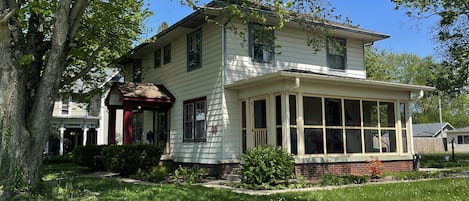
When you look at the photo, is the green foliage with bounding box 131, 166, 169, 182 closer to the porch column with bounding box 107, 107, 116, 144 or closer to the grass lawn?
the grass lawn

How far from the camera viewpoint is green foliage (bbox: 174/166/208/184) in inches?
496

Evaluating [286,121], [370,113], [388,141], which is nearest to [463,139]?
[388,141]

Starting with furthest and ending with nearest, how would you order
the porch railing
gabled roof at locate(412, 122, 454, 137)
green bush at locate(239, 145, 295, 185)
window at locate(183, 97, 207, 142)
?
gabled roof at locate(412, 122, 454, 137), window at locate(183, 97, 207, 142), the porch railing, green bush at locate(239, 145, 295, 185)

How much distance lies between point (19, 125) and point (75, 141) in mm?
27803

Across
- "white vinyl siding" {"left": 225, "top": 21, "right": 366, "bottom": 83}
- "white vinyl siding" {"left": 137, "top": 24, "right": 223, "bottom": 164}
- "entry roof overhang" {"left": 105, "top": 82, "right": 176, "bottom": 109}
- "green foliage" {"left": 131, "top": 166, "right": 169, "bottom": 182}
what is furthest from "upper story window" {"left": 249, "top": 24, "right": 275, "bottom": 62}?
"green foliage" {"left": 131, "top": 166, "right": 169, "bottom": 182}

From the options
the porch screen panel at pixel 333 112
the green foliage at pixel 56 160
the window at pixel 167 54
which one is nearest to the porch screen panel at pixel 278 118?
the porch screen panel at pixel 333 112

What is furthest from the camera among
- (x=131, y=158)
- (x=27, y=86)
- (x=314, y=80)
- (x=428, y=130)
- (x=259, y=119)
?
(x=428, y=130)

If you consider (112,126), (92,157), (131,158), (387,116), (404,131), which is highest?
(387,116)

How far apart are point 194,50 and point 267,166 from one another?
613cm

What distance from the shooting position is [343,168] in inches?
512

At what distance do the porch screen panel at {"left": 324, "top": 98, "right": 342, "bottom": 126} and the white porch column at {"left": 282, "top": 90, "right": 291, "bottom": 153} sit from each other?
7.05ft

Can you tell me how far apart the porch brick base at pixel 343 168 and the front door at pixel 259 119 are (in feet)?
5.69

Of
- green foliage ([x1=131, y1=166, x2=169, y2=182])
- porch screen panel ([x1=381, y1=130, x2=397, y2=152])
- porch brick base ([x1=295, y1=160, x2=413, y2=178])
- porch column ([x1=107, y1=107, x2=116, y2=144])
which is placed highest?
porch column ([x1=107, y1=107, x2=116, y2=144])

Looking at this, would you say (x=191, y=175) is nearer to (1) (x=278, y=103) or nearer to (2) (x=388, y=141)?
(1) (x=278, y=103)
